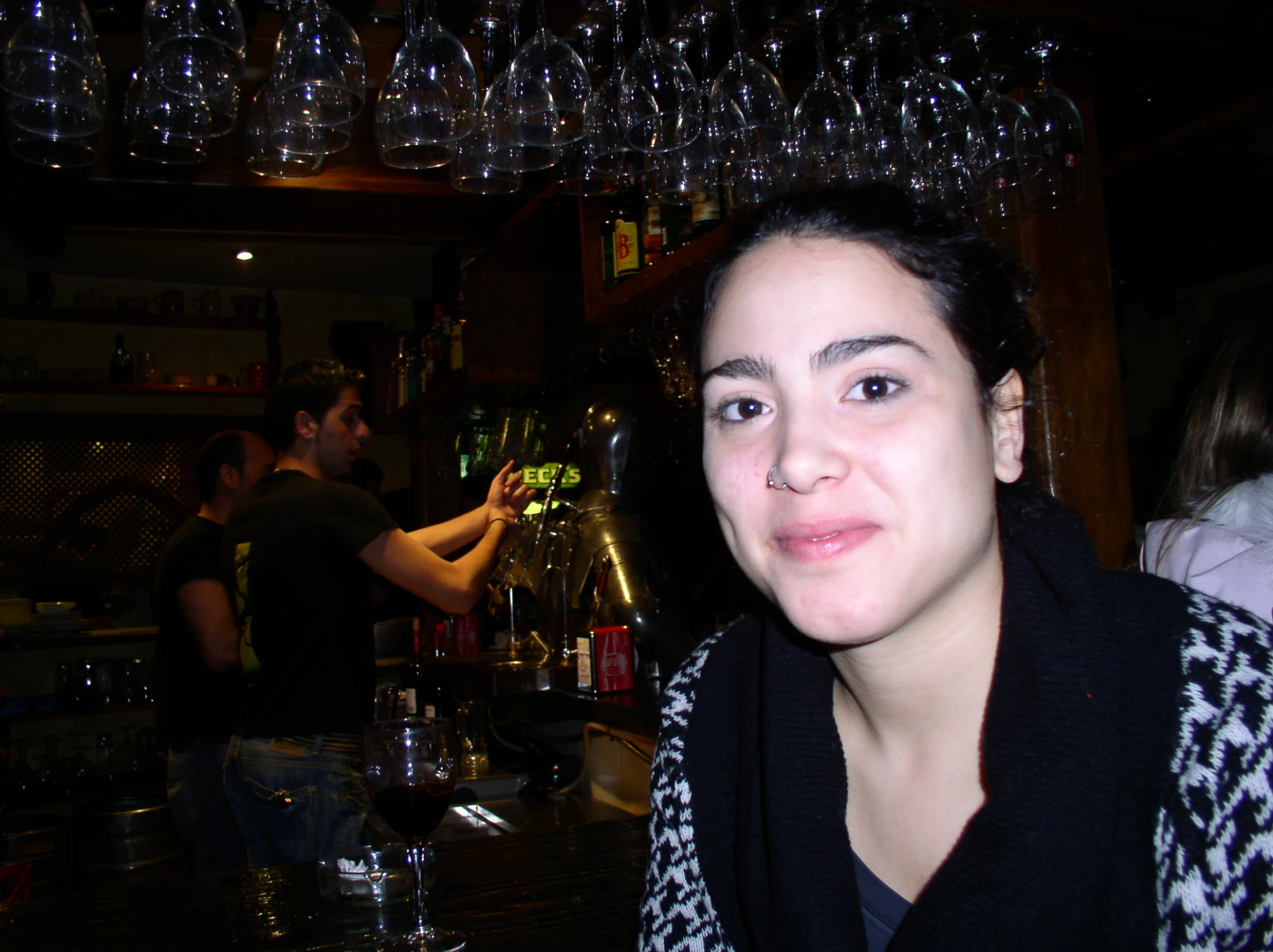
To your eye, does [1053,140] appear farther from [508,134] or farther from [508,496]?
[508,496]

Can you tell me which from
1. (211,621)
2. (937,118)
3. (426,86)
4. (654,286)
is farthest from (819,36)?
(211,621)

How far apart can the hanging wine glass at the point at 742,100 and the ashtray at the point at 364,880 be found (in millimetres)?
1314

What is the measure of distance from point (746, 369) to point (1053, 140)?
1167 mm

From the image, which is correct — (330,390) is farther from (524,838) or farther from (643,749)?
(524,838)

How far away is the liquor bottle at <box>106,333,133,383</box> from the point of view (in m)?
5.21

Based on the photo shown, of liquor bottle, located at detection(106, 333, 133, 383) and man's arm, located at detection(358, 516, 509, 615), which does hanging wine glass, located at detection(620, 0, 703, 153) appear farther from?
liquor bottle, located at detection(106, 333, 133, 383)

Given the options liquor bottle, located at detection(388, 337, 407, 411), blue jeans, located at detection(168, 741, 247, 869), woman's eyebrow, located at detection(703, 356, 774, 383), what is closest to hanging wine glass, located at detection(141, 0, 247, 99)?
woman's eyebrow, located at detection(703, 356, 774, 383)

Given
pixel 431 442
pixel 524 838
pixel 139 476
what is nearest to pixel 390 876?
pixel 524 838

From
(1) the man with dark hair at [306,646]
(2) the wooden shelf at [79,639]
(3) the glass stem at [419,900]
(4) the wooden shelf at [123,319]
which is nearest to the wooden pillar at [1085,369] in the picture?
(3) the glass stem at [419,900]

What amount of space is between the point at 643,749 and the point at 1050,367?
4.21 ft

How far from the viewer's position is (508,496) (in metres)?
3.06

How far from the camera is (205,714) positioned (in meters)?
2.77

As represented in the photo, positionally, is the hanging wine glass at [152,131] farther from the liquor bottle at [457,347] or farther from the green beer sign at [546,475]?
the green beer sign at [546,475]

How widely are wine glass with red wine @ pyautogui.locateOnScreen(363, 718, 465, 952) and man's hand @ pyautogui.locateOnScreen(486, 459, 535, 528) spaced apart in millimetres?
1929
